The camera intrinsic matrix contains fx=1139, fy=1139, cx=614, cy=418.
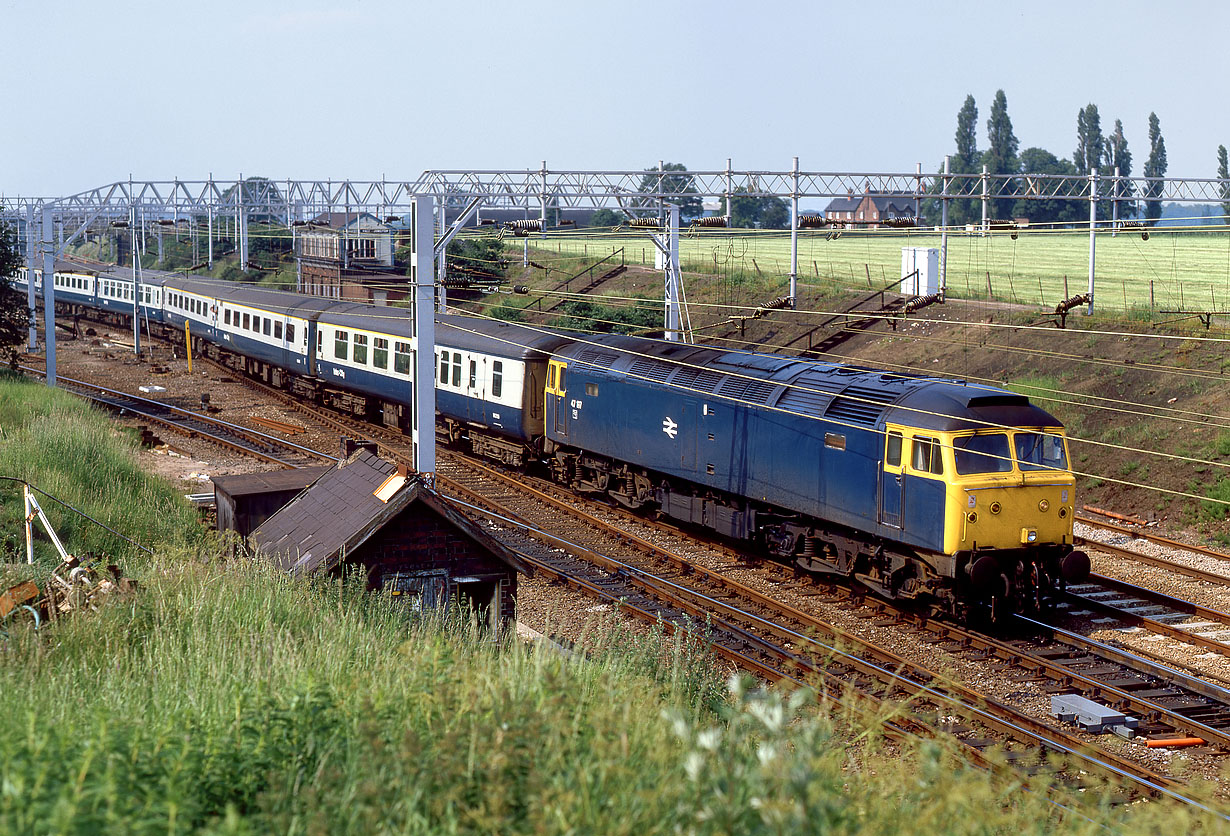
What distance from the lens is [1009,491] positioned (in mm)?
14852

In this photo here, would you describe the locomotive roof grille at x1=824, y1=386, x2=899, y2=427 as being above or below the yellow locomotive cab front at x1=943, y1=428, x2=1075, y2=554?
above

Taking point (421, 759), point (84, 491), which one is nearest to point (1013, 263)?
point (84, 491)

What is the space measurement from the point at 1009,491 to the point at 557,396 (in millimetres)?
10615

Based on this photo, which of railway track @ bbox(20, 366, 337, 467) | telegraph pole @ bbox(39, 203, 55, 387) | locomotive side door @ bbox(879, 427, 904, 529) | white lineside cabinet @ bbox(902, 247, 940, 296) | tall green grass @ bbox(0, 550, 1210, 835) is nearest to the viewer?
tall green grass @ bbox(0, 550, 1210, 835)

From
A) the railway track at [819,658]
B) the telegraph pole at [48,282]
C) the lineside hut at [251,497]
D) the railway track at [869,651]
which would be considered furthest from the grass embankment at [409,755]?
the telegraph pole at [48,282]

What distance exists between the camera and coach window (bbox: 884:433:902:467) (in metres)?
15.3

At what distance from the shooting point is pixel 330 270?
194 feet

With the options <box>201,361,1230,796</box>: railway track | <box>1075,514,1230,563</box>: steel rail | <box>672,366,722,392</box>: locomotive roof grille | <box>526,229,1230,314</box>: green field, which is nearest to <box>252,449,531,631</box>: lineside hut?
<box>201,361,1230,796</box>: railway track

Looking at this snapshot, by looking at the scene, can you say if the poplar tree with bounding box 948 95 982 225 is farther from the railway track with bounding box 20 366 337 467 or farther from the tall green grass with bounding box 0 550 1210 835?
the tall green grass with bounding box 0 550 1210 835

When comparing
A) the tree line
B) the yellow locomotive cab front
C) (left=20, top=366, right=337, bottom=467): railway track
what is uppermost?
the tree line

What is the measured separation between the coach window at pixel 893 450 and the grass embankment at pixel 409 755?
24.3ft

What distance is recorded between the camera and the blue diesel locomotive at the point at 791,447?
48.7ft

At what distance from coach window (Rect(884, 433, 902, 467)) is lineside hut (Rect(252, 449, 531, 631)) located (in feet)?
17.9

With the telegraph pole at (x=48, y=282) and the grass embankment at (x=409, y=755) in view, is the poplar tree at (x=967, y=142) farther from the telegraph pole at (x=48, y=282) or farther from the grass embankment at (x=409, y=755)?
the grass embankment at (x=409, y=755)
